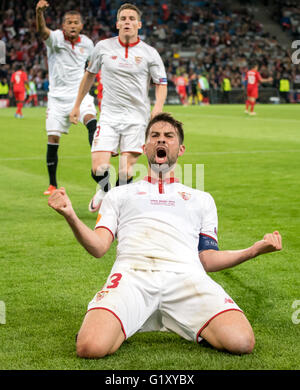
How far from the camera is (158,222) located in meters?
4.43

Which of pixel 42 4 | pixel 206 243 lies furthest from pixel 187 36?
pixel 206 243

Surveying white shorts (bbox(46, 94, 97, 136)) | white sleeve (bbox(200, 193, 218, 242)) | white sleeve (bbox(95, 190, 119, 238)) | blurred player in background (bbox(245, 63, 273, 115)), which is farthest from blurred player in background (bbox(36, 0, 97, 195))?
blurred player in background (bbox(245, 63, 273, 115))

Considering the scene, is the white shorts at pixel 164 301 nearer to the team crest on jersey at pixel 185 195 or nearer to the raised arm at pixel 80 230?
the raised arm at pixel 80 230

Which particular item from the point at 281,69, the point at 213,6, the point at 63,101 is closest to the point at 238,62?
the point at 281,69

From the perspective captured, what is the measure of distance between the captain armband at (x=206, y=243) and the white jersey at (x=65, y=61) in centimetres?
627

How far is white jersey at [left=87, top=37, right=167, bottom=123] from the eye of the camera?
8109 mm

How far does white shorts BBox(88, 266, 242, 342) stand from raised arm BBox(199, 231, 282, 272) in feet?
0.49

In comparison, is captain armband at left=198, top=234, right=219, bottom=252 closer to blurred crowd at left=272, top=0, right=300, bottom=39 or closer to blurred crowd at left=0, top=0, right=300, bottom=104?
blurred crowd at left=0, top=0, right=300, bottom=104

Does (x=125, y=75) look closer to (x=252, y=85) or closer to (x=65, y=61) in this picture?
(x=65, y=61)

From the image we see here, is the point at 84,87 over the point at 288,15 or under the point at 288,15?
under

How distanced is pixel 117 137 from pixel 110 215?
12.6 feet

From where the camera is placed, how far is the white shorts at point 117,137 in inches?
320

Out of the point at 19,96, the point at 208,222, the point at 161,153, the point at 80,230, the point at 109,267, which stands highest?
the point at 161,153

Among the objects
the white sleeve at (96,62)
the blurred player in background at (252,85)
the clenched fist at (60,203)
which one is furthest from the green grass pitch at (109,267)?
the blurred player in background at (252,85)
